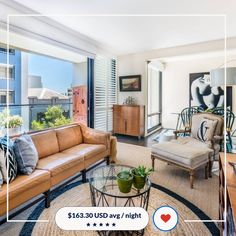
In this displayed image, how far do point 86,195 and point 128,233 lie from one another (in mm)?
615

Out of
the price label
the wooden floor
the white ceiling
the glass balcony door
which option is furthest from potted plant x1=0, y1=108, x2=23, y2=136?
the glass balcony door

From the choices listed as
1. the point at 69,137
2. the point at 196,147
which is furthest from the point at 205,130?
the point at 69,137

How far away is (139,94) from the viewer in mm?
4328

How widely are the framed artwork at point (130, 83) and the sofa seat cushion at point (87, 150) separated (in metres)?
2.29

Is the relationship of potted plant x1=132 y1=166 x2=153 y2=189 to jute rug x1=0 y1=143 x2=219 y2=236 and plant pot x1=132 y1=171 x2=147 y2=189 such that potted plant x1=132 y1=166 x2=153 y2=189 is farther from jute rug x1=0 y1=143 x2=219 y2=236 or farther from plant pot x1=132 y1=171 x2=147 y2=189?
jute rug x1=0 y1=143 x2=219 y2=236

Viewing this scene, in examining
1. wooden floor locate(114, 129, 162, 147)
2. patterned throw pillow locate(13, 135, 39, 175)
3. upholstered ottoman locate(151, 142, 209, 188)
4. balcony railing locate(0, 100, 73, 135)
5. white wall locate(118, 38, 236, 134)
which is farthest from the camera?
wooden floor locate(114, 129, 162, 147)

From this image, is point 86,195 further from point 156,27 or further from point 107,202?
point 156,27

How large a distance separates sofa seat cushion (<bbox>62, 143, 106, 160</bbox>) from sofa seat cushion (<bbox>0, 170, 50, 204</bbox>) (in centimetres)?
A: 53

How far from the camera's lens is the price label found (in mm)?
815

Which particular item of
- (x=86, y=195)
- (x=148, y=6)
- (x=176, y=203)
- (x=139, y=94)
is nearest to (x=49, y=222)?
(x=86, y=195)

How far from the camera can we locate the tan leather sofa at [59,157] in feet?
4.51

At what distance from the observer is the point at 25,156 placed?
156 centimetres

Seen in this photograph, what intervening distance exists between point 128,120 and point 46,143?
2.38 m
